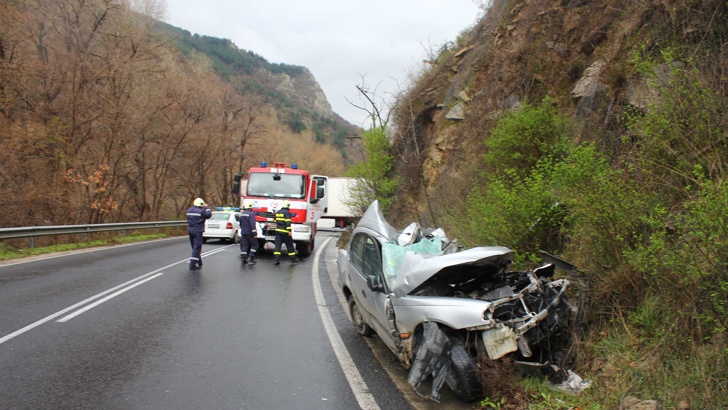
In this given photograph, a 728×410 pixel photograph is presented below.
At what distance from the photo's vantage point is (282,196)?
57.4ft

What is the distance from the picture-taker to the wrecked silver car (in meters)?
4.41

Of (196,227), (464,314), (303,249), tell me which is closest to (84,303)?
(196,227)

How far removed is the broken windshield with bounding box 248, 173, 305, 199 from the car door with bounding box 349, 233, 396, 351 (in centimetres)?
1041

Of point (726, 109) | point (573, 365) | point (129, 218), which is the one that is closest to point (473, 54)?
point (726, 109)

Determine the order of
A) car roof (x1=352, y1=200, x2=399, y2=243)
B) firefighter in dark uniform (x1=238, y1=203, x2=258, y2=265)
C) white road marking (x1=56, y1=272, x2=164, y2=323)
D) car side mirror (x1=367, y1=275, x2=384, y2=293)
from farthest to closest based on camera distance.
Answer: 1. firefighter in dark uniform (x1=238, y1=203, x2=258, y2=265)
2. white road marking (x1=56, y1=272, x2=164, y2=323)
3. car roof (x1=352, y1=200, x2=399, y2=243)
4. car side mirror (x1=367, y1=275, x2=384, y2=293)

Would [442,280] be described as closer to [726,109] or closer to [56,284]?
[726,109]

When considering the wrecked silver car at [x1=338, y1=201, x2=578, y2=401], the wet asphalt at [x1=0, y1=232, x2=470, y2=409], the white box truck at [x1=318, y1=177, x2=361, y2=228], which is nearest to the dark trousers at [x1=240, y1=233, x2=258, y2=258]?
the wet asphalt at [x1=0, y1=232, x2=470, y2=409]

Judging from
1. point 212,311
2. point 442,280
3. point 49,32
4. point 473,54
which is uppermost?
point 49,32

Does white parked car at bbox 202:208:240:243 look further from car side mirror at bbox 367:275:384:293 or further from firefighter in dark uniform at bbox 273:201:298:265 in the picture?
car side mirror at bbox 367:275:384:293

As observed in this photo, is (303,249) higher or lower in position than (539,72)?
lower

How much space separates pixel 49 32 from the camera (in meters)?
24.4

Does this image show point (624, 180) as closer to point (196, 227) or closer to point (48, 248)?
point (196, 227)

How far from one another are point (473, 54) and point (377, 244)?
16283 millimetres

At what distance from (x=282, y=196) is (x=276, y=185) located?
21.1 inches
